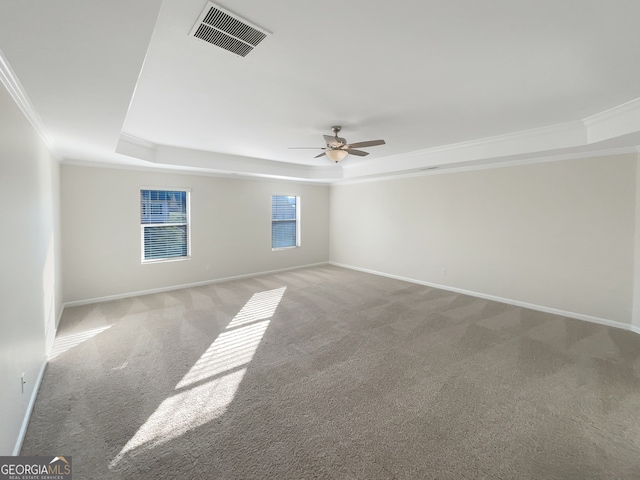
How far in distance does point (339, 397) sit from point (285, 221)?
5.43m

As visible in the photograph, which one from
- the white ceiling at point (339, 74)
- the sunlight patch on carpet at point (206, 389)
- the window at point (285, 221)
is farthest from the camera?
the window at point (285, 221)

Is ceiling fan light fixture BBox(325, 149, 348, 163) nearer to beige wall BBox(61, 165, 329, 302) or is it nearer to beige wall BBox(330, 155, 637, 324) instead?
beige wall BBox(330, 155, 637, 324)

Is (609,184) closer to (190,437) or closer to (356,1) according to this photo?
(356,1)

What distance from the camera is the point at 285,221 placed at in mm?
7352

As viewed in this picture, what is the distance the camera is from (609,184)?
12.4ft

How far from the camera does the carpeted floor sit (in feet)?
5.69

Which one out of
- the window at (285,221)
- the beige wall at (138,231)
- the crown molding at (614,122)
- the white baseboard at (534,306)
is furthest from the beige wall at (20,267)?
the white baseboard at (534,306)

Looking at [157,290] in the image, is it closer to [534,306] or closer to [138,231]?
[138,231]

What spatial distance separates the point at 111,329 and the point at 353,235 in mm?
5412

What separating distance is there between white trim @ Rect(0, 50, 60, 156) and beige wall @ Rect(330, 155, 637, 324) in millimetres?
5738

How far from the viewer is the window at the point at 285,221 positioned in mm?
7110

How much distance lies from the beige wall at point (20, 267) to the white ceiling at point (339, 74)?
32 cm

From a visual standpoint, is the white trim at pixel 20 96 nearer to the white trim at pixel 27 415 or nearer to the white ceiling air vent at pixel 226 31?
the white ceiling air vent at pixel 226 31

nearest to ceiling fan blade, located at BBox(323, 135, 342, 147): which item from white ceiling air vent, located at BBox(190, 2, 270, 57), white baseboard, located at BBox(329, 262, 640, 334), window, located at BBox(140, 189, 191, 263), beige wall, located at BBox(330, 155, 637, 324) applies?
white ceiling air vent, located at BBox(190, 2, 270, 57)
